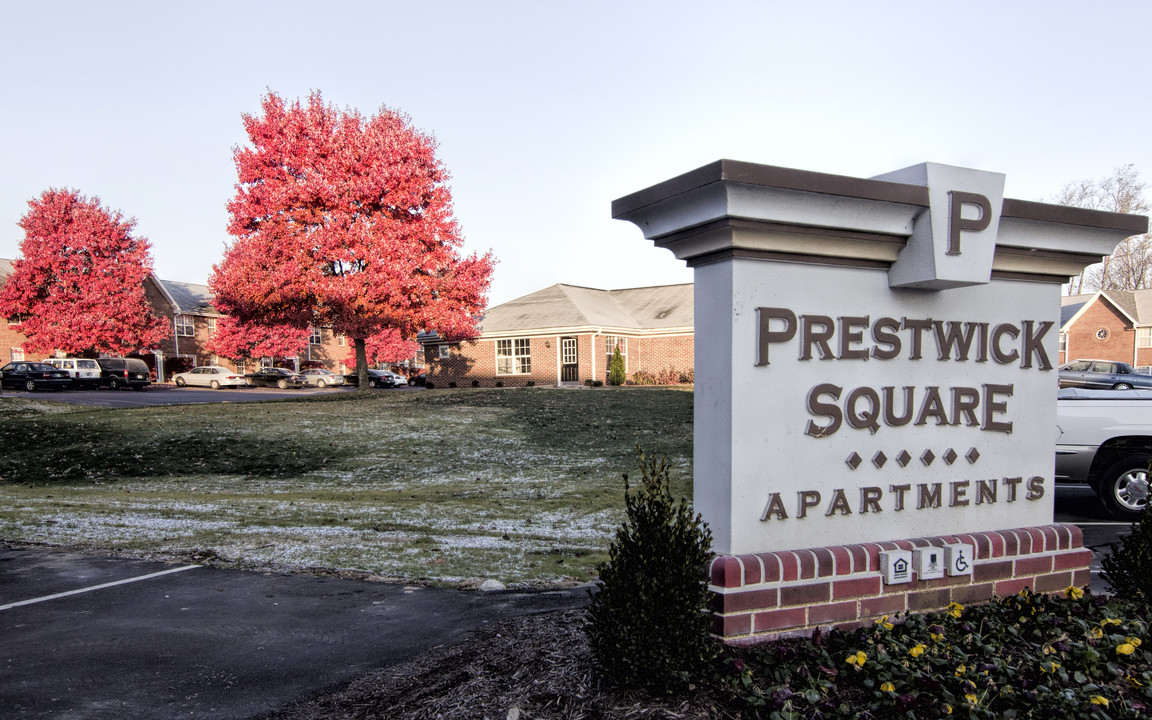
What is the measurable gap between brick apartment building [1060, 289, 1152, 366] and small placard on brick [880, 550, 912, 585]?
5480 centimetres

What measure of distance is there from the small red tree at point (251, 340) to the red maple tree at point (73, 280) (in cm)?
594

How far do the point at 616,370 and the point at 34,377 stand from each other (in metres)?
30.4

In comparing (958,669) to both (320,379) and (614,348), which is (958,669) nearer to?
(614,348)

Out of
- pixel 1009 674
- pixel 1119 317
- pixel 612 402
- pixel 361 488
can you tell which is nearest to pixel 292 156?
pixel 612 402

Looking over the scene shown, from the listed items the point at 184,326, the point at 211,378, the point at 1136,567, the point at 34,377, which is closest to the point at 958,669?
the point at 1136,567

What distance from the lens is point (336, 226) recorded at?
26969 mm

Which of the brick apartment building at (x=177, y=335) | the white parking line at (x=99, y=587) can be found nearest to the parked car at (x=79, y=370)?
the brick apartment building at (x=177, y=335)

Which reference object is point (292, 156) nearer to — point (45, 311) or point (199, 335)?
point (45, 311)

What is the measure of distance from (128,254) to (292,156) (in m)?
22.9

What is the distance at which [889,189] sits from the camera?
3891 millimetres

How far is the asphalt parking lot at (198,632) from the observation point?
374 cm

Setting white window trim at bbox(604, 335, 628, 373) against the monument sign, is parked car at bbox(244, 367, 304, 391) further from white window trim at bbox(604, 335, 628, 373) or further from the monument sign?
the monument sign

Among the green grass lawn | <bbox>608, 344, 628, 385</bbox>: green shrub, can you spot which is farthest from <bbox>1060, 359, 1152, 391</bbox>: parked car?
<bbox>608, 344, 628, 385</bbox>: green shrub

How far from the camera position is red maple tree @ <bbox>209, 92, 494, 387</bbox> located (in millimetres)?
27078
